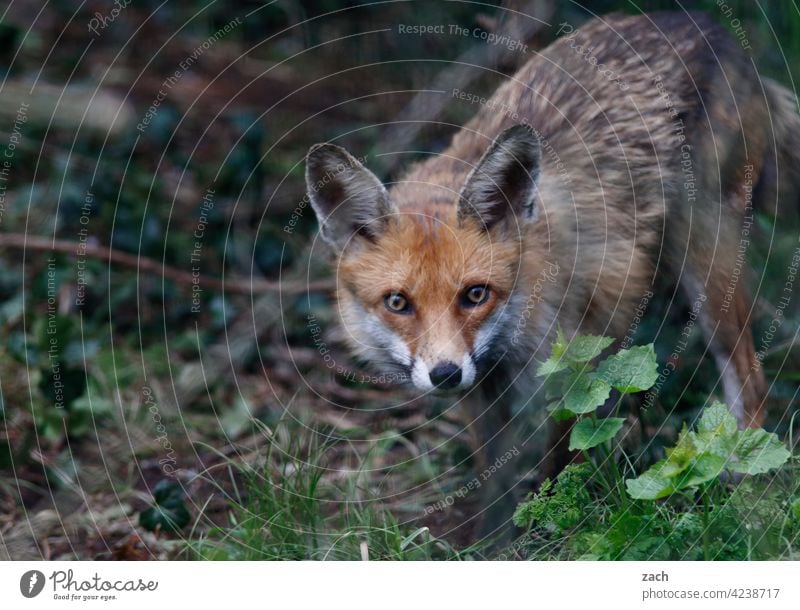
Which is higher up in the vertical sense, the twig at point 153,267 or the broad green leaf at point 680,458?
the broad green leaf at point 680,458

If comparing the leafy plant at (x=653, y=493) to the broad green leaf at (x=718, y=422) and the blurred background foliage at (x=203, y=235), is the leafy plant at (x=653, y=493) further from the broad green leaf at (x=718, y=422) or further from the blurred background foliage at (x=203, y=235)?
the blurred background foliage at (x=203, y=235)

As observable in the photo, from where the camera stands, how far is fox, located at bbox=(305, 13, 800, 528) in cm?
416

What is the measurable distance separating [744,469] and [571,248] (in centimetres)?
130

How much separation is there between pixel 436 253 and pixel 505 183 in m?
0.42

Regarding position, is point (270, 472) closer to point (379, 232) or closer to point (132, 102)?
point (379, 232)

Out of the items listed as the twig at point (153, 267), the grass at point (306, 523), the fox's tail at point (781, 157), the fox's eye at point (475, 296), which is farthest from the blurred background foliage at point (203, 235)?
the fox's eye at point (475, 296)

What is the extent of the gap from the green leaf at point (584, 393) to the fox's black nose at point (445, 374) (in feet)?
1.43

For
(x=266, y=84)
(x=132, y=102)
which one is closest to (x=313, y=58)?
(x=266, y=84)

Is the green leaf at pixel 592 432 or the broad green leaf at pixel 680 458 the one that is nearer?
the broad green leaf at pixel 680 458

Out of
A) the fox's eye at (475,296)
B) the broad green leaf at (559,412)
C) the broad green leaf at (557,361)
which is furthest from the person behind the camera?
the fox's eye at (475,296)

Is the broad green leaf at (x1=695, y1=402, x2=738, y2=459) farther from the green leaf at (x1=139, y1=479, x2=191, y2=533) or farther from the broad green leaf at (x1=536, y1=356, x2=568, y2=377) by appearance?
the green leaf at (x1=139, y1=479, x2=191, y2=533)

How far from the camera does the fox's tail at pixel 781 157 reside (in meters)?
4.81
